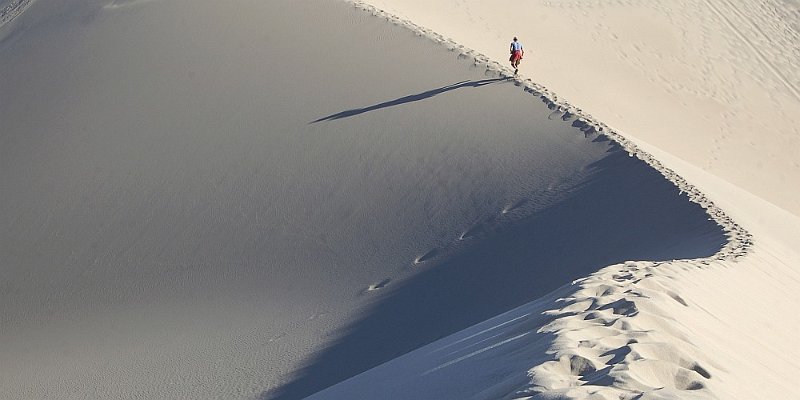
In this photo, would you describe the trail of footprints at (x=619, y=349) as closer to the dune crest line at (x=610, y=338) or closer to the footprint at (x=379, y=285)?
the dune crest line at (x=610, y=338)

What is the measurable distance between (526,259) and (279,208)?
10.4 feet

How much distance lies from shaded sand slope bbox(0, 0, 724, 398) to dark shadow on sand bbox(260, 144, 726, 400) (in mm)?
26

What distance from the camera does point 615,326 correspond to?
20.3 ft

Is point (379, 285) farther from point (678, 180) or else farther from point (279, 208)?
point (678, 180)

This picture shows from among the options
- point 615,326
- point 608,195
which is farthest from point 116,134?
point 615,326

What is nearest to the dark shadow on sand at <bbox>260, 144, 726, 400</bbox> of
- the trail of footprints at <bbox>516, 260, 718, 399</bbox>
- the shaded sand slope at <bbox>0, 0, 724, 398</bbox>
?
the shaded sand slope at <bbox>0, 0, 724, 398</bbox>

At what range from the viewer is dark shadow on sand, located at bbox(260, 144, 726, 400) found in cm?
992

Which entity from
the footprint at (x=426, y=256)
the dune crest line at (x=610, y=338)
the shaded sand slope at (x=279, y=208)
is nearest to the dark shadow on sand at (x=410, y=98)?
the shaded sand slope at (x=279, y=208)

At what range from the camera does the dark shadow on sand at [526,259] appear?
9.92m

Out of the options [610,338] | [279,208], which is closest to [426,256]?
[279,208]

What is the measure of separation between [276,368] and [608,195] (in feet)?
14.3

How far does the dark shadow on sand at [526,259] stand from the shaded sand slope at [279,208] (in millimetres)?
26

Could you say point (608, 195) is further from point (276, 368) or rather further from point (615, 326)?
point (615, 326)

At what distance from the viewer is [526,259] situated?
11070mm
